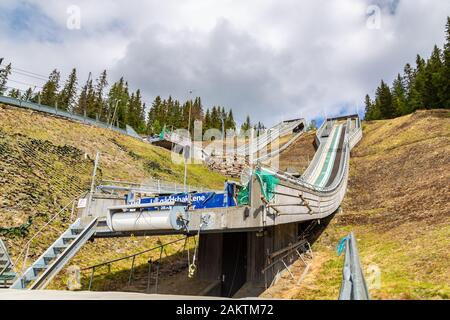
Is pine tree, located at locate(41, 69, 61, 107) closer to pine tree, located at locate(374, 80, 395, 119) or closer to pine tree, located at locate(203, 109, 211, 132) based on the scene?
pine tree, located at locate(203, 109, 211, 132)

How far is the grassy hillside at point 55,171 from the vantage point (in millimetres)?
15945

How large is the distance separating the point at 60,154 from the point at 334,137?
113 ft

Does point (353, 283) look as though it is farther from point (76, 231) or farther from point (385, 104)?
point (385, 104)

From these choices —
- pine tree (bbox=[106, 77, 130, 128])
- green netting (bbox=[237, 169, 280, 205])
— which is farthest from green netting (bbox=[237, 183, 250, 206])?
pine tree (bbox=[106, 77, 130, 128])

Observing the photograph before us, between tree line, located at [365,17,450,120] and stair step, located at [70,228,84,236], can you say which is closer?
stair step, located at [70,228,84,236]

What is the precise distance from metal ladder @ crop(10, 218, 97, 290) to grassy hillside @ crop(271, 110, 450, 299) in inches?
318

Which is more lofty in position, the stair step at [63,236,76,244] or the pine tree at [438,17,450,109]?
the pine tree at [438,17,450,109]

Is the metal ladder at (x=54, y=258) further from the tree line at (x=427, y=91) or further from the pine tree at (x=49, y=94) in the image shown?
the pine tree at (x=49, y=94)

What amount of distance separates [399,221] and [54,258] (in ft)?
54.2

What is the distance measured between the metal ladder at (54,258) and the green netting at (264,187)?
19.2 feet

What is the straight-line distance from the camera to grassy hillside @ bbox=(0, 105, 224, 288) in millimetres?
15945

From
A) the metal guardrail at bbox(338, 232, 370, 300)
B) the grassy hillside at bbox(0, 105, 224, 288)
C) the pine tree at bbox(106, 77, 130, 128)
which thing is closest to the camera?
the metal guardrail at bbox(338, 232, 370, 300)

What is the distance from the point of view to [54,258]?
11.1 metres
